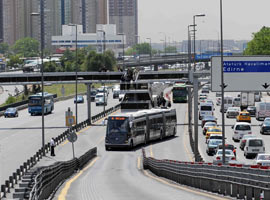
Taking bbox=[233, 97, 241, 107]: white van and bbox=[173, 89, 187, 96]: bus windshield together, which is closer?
bbox=[233, 97, 241, 107]: white van

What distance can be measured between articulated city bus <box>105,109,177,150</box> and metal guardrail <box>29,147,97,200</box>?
8.63 ft

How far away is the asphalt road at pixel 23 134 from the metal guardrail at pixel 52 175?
411cm

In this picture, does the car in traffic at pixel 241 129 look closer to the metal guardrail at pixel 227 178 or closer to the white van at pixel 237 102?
the metal guardrail at pixel 227 178

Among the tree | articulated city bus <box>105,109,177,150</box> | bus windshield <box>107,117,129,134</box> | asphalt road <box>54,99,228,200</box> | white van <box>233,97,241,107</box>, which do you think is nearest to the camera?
asphalt road <box>54,99,228,200</box>

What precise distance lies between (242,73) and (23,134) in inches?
1419

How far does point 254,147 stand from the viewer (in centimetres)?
5403

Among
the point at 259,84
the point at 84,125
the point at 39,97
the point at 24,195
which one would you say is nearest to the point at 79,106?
the point at 39,97

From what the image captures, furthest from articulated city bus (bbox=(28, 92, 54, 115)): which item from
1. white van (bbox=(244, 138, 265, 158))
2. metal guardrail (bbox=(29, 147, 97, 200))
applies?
white van (bbox=(244, 138, 265, 158))

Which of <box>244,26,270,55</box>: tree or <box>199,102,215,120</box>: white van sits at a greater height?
<box>244,26,270,55</box>: tree

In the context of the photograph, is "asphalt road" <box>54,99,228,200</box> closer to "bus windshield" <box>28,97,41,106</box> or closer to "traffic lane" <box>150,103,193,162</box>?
"traffic lane" <box>150,103,193,162</box>

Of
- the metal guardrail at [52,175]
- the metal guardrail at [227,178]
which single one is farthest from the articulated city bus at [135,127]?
the metal guardrail at [227,178]

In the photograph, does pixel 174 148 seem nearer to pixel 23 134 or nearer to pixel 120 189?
pixel 23 134

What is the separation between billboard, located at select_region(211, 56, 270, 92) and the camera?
2136 inches

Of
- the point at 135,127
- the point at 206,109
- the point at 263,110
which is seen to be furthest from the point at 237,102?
the point at 135,127
